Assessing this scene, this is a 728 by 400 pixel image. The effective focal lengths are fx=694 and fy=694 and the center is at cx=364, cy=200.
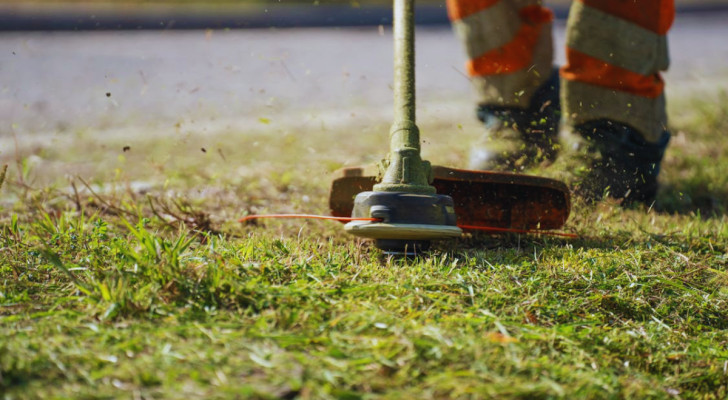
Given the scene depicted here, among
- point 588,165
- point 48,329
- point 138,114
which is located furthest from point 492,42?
point 138,114

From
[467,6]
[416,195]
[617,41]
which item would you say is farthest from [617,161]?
[416,195]

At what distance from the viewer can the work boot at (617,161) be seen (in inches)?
96.0

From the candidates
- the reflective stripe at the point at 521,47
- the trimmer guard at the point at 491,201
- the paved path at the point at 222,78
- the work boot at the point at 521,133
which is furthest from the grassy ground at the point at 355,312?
the paved path at the point at 222,78

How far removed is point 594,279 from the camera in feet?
5.57

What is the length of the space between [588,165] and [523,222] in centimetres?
52

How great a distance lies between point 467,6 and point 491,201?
1.13 meters

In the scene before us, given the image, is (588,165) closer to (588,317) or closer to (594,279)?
(594,279)

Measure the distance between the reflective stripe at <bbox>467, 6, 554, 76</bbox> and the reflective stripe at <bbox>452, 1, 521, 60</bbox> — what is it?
0.07ft

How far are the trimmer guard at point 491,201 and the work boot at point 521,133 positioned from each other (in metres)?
0.36

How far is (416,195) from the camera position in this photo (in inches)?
68.4

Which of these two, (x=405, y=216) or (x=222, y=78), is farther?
(x=222, y=78)

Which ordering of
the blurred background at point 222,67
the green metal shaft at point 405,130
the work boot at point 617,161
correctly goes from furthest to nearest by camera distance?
1. the blurred background at point 222,67
2. the work boot at point 617,161
3. the green metal shaft at point 405,130

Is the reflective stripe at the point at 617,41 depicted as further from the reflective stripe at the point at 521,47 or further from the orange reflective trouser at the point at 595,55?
the reflective stripe at the point at 521,47

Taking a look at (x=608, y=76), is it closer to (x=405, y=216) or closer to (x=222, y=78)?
(x=405, y=216)
